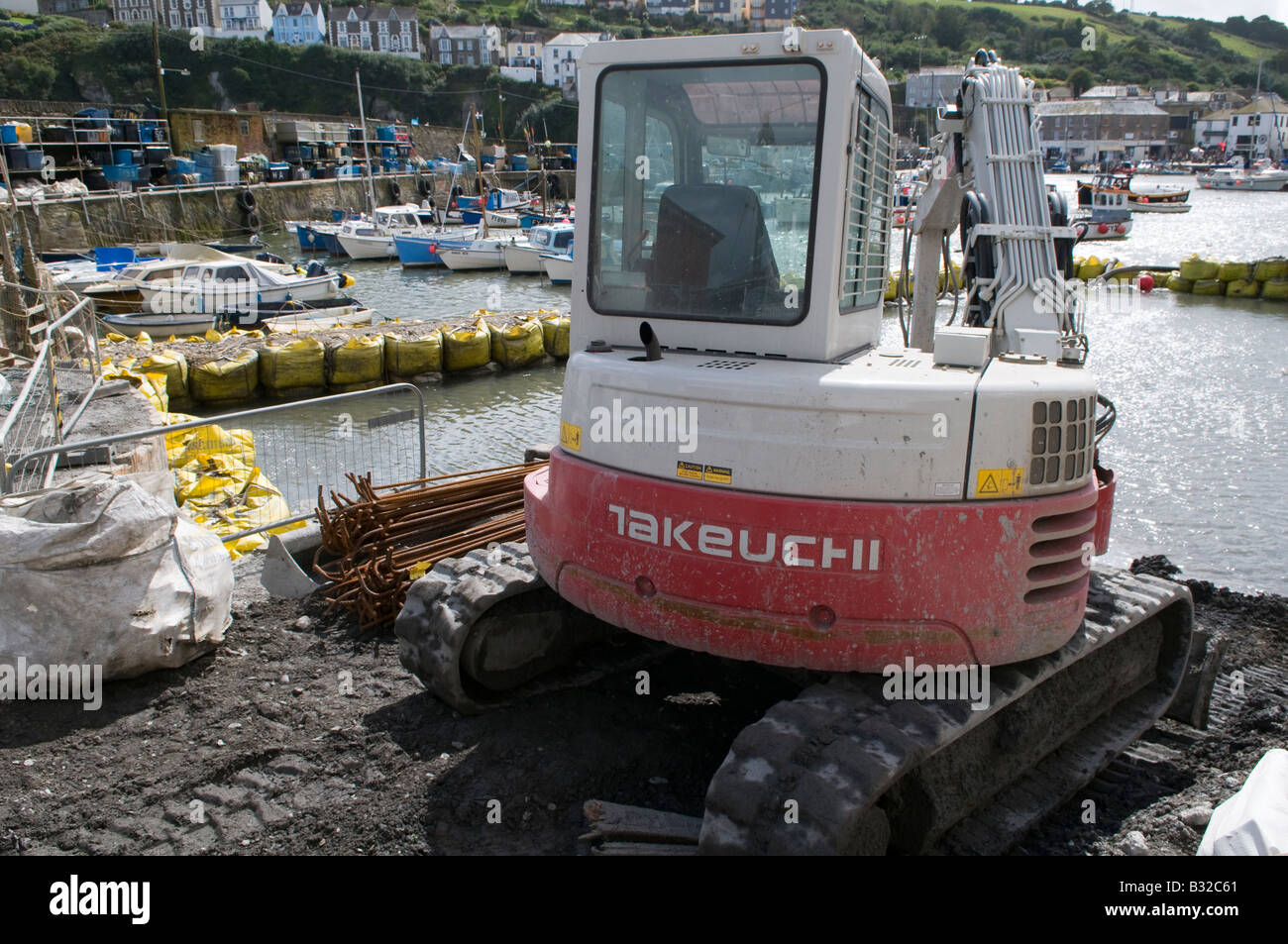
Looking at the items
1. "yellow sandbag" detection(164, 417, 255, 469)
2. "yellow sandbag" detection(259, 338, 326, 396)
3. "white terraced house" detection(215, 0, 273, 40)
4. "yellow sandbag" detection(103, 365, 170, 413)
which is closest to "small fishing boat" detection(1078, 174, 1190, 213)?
"yellow sandbag" detection(259, 338, 326, 396)

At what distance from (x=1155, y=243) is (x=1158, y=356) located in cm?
3651

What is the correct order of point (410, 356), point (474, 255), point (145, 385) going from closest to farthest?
point (145, 385) → point (410, 356) → point (474, 255)

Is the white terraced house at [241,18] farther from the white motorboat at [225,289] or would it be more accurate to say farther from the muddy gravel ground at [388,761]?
the muddy gravel ground at [388,761]

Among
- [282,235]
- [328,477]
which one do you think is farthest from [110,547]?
[282,235]

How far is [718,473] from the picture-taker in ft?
13.9

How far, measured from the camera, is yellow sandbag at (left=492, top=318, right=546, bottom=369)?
22.5 meters

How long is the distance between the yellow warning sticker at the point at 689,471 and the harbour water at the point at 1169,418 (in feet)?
25.3

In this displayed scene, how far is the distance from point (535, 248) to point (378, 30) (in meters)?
140

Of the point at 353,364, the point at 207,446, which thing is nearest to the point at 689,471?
the point at 207,446

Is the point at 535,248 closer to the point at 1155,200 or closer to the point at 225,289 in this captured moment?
the point at 225,289

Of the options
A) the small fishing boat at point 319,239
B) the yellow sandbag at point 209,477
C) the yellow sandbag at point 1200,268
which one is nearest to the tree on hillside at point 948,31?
the yellow sandbag at point 1200,268

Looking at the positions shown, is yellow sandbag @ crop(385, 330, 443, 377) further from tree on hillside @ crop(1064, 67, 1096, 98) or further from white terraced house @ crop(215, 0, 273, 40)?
white terraced house @ crop(215, 0, 273, 40)

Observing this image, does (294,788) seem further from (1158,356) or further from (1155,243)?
(1155,243)

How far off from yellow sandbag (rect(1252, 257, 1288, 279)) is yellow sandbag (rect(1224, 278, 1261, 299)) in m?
0.22
